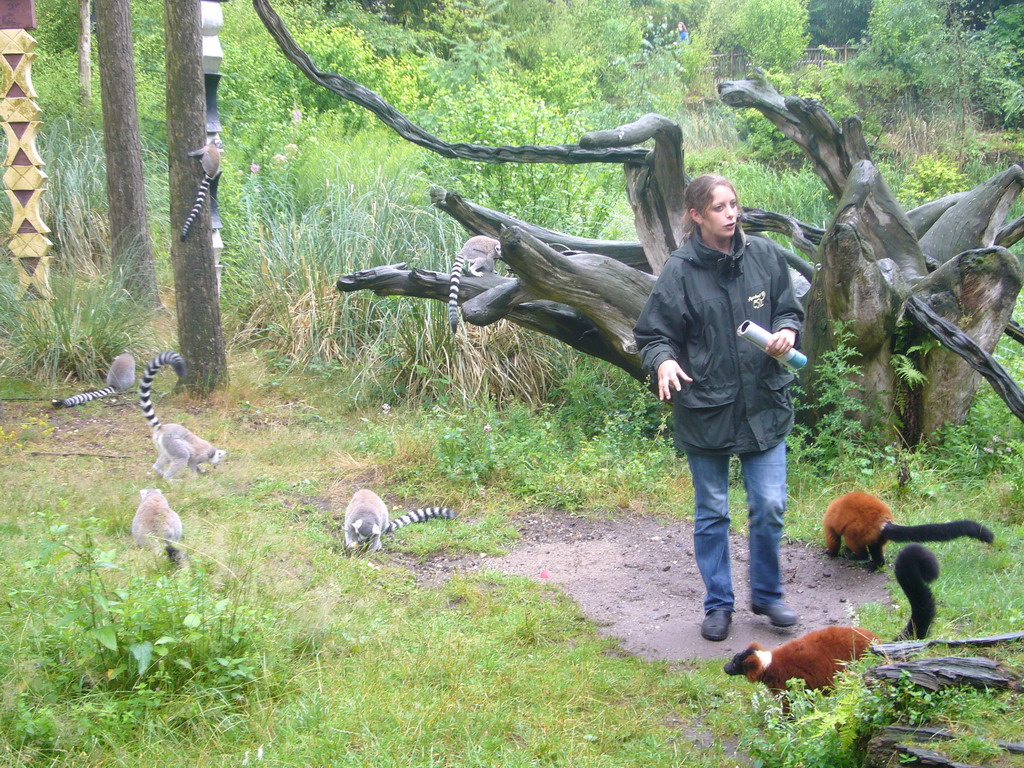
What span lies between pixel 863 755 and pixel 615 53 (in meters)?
26.0

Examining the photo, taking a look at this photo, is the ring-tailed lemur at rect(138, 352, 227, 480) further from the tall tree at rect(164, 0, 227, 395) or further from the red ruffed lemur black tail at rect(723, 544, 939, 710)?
the red ruffed lemur black tail at rect(723, 544, 939, 710)

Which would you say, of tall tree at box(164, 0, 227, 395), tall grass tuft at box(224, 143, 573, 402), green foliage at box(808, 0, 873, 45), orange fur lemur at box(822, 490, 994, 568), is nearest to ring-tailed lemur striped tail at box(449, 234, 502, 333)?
tall grass tuft at box(224, 143, 573, 402)

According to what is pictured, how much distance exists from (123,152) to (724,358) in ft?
33.1

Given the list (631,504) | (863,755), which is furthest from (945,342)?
(863,755)

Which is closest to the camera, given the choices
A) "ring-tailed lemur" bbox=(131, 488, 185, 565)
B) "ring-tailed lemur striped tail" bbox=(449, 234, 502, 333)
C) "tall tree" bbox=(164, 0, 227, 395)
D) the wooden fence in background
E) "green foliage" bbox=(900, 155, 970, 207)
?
"ring-tailed lemur" bbox=(131, 488, 185, 565)

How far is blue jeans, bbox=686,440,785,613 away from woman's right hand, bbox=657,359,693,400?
21.7 inches

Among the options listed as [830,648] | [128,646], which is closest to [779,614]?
[830,648]

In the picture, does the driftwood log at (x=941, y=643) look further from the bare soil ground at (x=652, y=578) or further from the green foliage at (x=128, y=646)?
the green foliage at (x=128, y=646)

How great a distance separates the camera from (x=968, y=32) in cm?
2367

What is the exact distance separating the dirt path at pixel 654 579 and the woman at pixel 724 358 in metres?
0.30

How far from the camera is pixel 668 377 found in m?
4.05

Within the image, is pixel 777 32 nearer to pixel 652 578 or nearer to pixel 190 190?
pixel 190 190

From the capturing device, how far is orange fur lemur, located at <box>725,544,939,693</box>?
3.46 m

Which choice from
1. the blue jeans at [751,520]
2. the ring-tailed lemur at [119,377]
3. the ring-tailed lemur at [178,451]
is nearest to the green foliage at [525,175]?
the ring-tailed lemur at [119,377]
